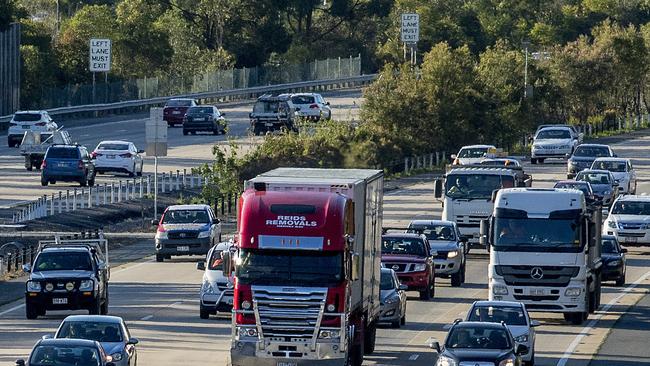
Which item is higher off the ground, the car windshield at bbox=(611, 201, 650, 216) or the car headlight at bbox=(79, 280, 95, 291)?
the car windshield at bbox=(611, 201, 650, 216)

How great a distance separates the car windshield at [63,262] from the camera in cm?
3847

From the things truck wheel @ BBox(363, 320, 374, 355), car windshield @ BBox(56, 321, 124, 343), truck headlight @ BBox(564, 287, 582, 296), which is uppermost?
car windshield @ BBox(56, 321, 124, 343)

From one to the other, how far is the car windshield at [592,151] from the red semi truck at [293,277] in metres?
46.6

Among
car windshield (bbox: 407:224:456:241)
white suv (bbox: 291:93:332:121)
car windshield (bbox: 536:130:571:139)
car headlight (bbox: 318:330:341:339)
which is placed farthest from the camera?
white suv (bbox: 291:93:332:121)

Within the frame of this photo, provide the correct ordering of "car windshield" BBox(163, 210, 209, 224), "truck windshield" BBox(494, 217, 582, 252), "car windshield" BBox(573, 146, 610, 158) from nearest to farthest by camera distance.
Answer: "truck windshield" BBox(494, 217, 582, 252), "car windshield" BBox(163, 210, 209, 224), "car windshield" BBox(573, 146, 610, 158)

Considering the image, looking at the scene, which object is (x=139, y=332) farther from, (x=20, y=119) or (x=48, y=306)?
(x=20, y=119)

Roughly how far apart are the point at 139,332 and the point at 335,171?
6948 millimetres

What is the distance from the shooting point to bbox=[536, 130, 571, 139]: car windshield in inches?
3374

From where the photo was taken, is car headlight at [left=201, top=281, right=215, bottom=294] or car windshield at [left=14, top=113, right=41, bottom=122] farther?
car windshield at [left=14, top=113, right=41, bottom=122]

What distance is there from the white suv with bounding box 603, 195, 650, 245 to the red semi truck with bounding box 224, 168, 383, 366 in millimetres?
27848

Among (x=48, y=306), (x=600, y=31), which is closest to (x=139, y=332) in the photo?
(x=48, y=306)

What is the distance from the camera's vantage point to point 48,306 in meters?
38.2

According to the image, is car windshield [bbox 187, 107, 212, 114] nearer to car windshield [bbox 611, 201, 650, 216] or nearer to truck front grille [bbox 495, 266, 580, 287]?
car windshield [bbox 611, 201, 650, 216]

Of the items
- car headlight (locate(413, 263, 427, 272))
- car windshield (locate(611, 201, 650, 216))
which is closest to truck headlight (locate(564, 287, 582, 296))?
car headlight (locate(413, 263, 427, 272))
